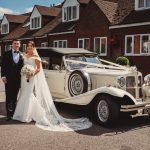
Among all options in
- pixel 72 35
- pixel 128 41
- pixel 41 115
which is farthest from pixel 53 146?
pixel 72 35

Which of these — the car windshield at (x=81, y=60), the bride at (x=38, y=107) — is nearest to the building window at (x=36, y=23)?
the car windshield at (x=81, y=60)

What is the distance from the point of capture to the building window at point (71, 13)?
114ft

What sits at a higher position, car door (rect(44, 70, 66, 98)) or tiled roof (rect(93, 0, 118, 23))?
tiled roof (rect(93, 0, 118, 23))

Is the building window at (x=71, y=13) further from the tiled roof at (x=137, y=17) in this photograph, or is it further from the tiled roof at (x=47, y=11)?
the tiled roof at (x=137, y=17)

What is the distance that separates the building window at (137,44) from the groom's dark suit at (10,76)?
1641 centimetres

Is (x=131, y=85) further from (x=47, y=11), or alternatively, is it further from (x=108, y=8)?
(x=47, y=11)

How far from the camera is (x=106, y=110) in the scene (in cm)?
909

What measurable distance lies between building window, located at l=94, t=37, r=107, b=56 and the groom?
19.7 metres

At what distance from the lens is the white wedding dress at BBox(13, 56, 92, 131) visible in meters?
9.12

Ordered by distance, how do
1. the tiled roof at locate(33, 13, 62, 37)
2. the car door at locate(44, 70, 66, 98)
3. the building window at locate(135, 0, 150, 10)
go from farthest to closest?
the tiled roof at locate(33, 13, 62, 37) < the building window at locate(135, 0, 150, 10) < the car door at locate(44, 70, 66, 98)

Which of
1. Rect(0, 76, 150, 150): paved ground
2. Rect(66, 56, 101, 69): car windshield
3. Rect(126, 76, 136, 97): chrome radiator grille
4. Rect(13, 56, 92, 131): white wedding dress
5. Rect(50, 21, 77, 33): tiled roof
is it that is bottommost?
Rect(0, 76, 150, 150): paved ground

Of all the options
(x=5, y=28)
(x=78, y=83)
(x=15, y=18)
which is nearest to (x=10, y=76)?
(x=78, y=83)

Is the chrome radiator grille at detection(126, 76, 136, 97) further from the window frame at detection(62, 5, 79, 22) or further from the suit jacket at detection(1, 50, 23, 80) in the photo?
the window frame at detection(62, 5, 79, 22)

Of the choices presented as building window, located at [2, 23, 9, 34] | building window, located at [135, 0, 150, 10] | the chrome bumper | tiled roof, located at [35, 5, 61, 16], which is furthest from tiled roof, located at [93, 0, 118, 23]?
building window, located at [2, 23, 9, 34]
